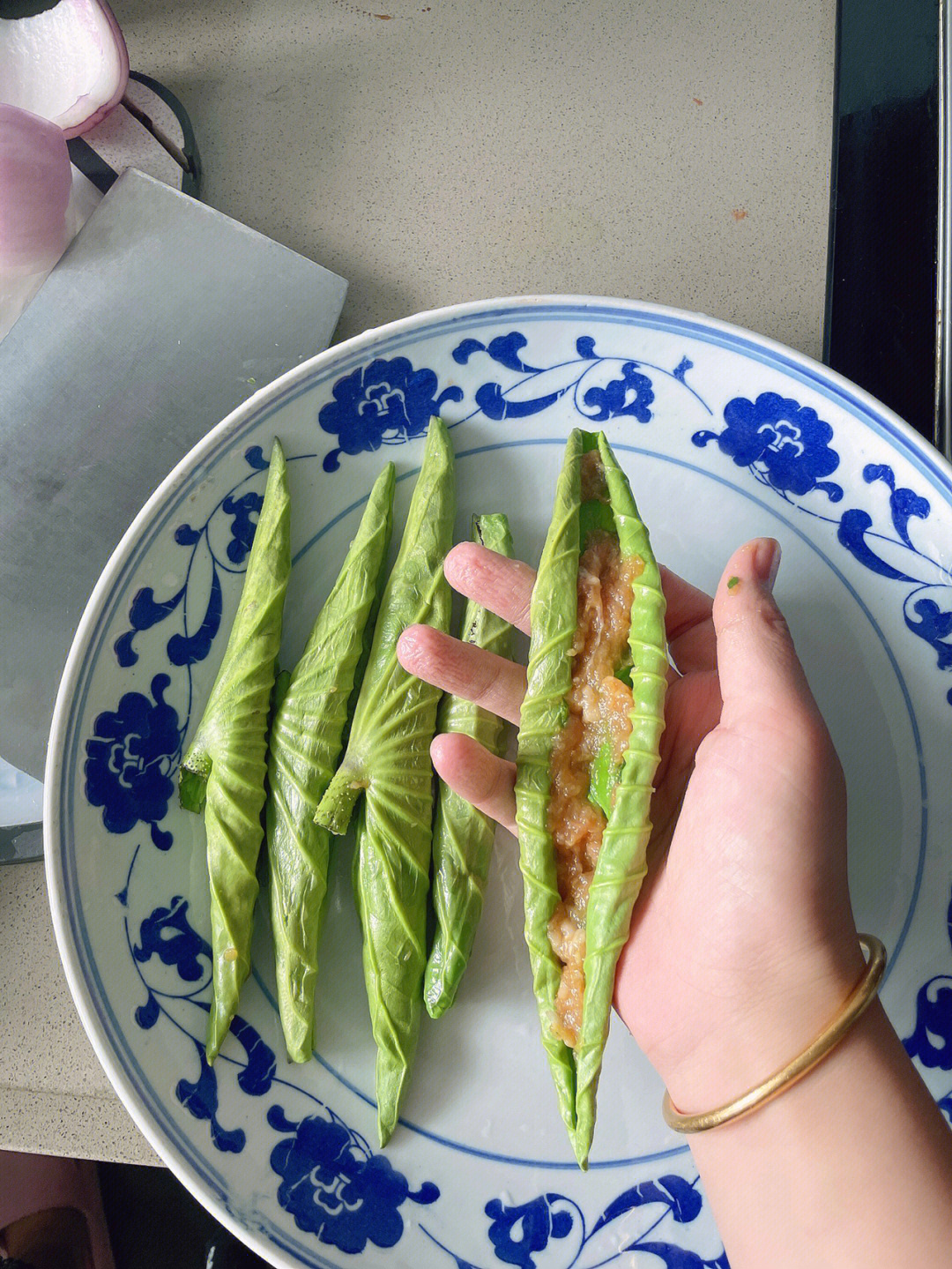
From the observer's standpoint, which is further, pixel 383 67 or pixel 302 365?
pixel 383 67

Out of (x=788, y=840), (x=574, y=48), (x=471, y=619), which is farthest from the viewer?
(x=574, y=48)

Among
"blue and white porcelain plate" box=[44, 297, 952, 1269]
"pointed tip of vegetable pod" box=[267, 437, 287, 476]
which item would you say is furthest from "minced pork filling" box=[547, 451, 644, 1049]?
"pointed tip of vegetable pod" box=[267, 437, 287, 476]

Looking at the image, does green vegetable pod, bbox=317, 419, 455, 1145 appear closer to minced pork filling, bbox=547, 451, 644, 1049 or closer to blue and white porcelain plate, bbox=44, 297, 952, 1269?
blue and white porcelain plate, bbox=44, 297, 952, 1269

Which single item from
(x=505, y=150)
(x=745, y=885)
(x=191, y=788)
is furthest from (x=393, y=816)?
(x=505, y=150)

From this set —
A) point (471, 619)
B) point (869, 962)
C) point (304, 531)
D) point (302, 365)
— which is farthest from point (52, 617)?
point (869, 962)

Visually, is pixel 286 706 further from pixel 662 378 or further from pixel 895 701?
pixel 895 701

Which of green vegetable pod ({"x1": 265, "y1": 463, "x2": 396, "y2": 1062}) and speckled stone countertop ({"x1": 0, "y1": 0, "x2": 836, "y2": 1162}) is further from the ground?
speckled stone countertop ({"x1": 0, "y1": 0, "x2": 836, "y2": 1162})

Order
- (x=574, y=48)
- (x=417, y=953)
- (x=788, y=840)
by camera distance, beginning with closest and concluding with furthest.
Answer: (x=788, y=840), (x=417, y=953), (x=574, y=48)
